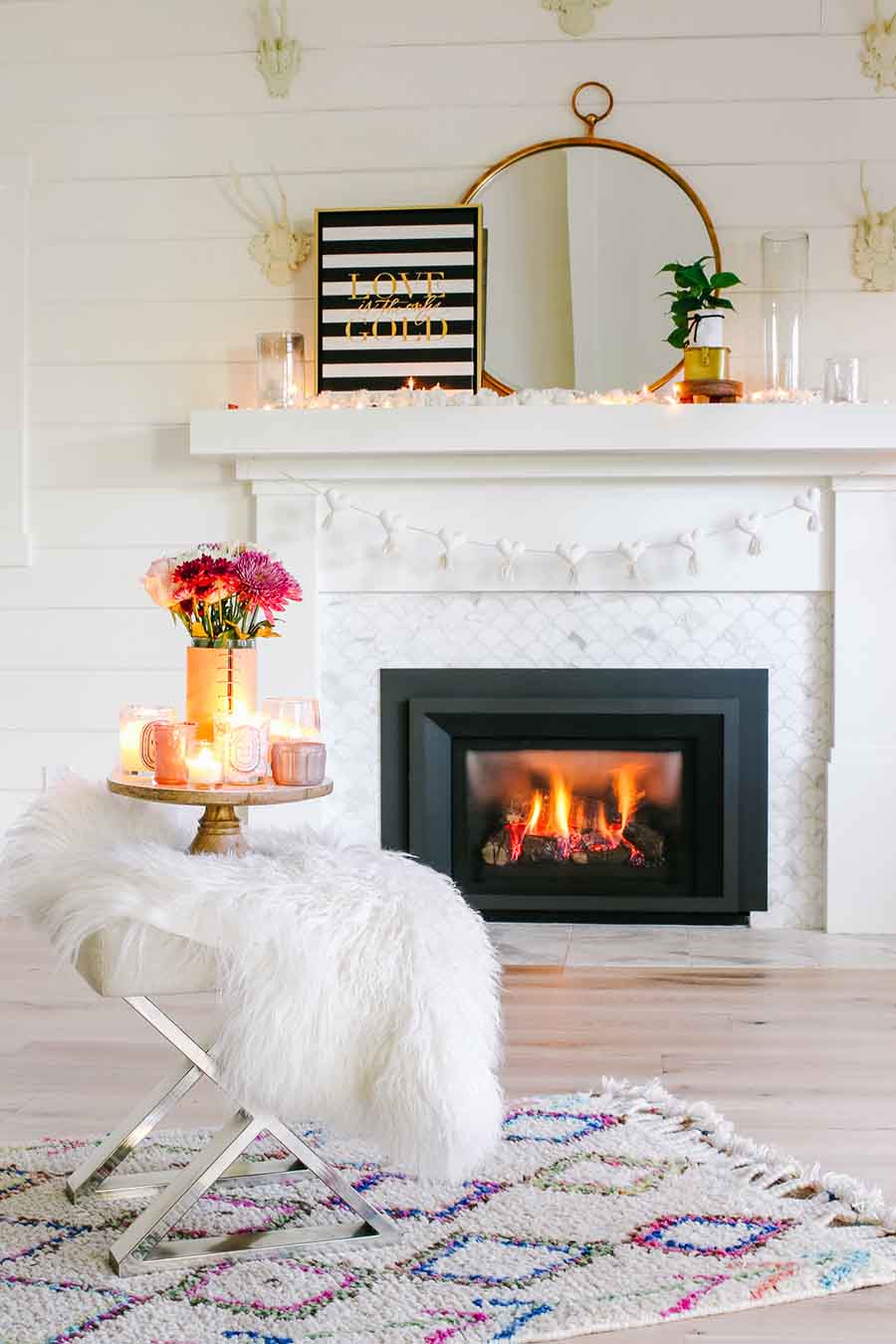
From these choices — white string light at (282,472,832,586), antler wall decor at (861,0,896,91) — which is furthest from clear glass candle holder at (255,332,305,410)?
antler wall decor at (861,0,896,91)

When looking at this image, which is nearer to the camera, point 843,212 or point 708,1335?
point 708,1335

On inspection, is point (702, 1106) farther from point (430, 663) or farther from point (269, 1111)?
point (430, 663)

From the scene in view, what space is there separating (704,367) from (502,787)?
4.37ft

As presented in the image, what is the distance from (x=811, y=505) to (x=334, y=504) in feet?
4.43

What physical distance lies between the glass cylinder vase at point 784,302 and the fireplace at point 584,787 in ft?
2.85

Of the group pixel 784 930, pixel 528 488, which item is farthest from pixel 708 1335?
pixel 528 488

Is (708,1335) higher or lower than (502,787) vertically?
lower

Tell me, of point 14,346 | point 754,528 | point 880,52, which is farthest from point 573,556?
point 14,346

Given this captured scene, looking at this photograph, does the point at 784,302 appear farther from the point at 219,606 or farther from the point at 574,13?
the point at 219,606

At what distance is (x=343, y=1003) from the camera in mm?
1994

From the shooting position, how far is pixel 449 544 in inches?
170

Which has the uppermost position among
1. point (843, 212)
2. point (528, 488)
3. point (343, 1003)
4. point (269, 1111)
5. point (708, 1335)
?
point (843, 212)

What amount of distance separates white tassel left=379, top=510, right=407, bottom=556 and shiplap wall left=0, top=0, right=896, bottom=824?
0.44 m

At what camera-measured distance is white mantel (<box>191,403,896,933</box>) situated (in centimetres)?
413
